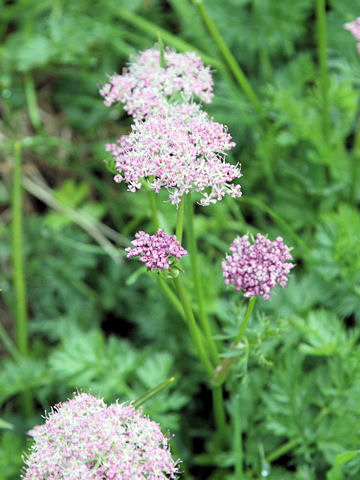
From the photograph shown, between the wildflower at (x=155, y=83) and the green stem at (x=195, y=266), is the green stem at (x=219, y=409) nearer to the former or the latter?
the green stem at (x=195, y=266)

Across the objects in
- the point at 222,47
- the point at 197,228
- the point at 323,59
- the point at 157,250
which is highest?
the point at 222,47

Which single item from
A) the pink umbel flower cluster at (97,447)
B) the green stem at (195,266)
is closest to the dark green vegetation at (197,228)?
the green stem at (195,266)

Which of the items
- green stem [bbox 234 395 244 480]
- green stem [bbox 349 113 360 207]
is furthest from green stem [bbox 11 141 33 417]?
green stem [bbox 349 113 360 207]

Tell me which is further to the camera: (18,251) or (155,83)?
(18,251)

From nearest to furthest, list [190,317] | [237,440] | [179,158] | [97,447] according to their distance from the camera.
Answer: [97,447] < [179,158] < [190,317] < [237,440]

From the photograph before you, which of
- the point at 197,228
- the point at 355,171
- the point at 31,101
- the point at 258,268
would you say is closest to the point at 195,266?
the point at 258,268

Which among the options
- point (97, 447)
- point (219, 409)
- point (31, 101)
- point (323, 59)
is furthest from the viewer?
point (31, 101)

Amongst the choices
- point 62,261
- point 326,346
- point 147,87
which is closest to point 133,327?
point 62,261

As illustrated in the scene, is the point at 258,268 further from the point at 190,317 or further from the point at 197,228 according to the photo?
the point at 197,228
